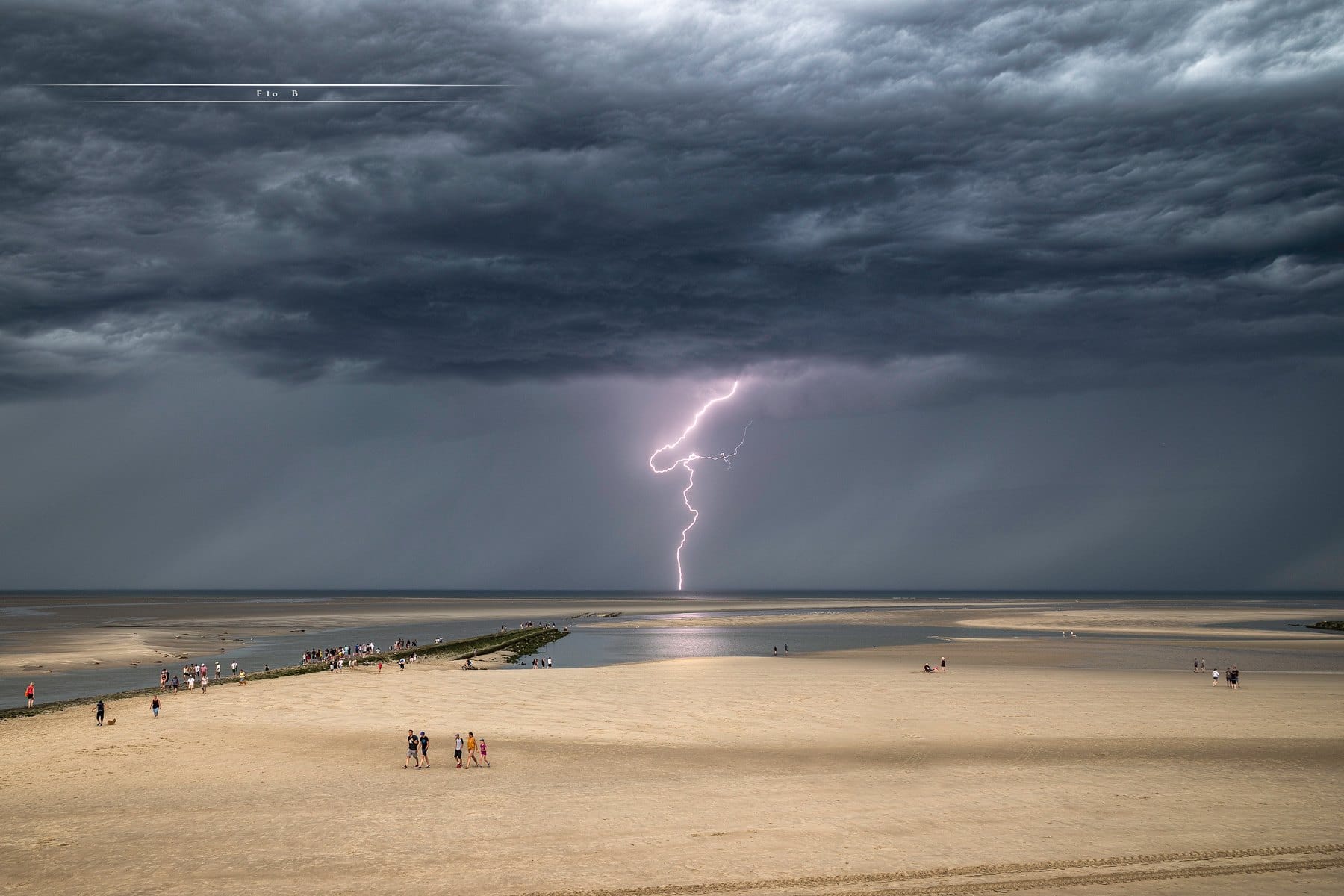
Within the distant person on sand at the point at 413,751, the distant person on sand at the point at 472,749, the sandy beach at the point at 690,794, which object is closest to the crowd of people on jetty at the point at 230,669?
the sandy beach at the point at 690,794

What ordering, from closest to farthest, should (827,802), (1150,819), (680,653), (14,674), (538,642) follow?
(1150,819), (827,802), (14,674), (680,653), (538,642)

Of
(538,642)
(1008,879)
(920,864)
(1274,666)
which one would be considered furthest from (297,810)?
(538,642)

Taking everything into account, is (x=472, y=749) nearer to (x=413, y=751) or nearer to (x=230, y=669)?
(x=413, y=751)

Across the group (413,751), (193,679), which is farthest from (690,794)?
(193,679)

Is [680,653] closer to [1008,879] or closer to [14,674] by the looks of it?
[14,674]

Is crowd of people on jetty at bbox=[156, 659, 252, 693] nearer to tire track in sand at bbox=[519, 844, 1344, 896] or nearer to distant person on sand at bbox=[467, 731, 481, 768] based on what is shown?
distant person on sand at bbox=[467, 731, 481, 768]

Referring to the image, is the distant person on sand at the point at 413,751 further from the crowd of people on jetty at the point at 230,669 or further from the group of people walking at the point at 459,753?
the crowd of people on jetty at the point at 230,669
